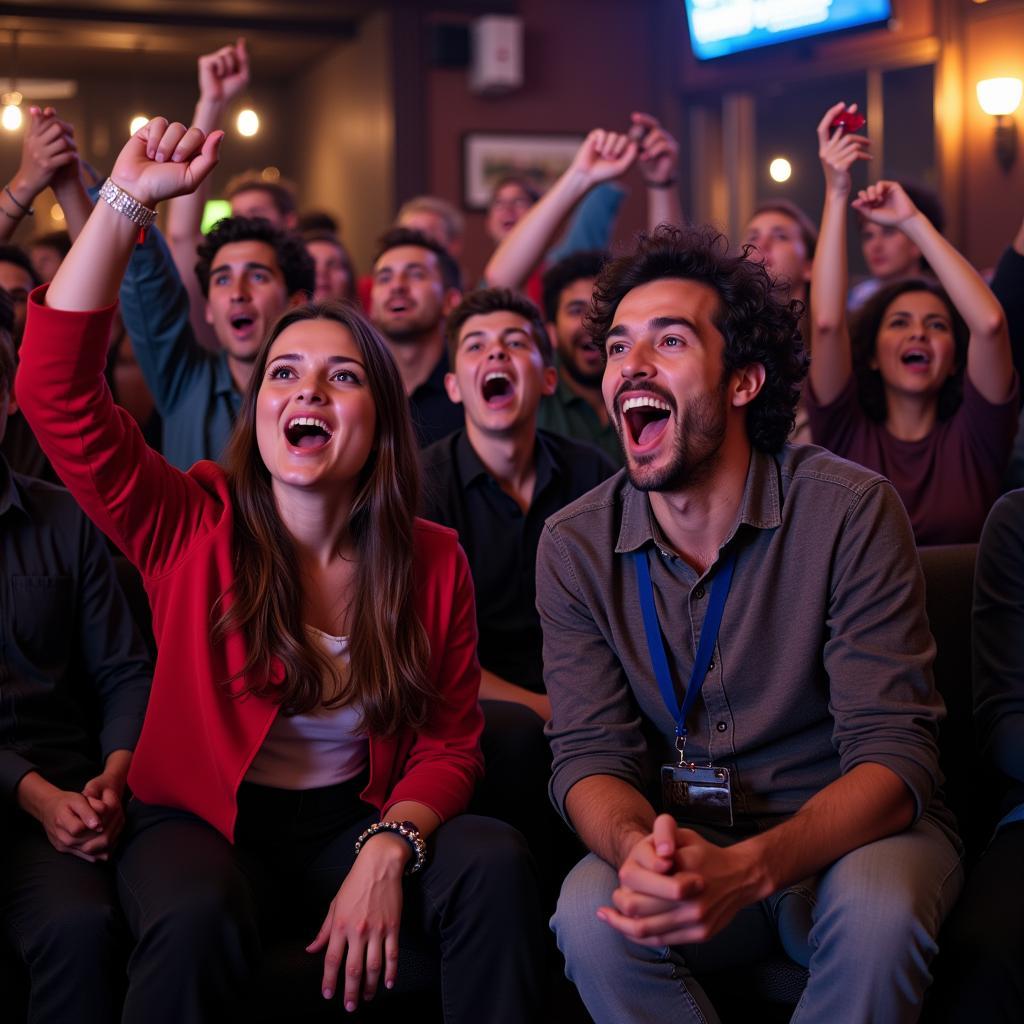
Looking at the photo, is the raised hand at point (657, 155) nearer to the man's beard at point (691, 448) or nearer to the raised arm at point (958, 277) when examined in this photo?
the raised arm at point (958, 277)

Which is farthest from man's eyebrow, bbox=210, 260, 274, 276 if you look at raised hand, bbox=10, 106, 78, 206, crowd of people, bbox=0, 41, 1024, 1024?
crowd of people, bbox=0, 41, 1024, 1024

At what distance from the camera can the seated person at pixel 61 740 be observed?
1767mm

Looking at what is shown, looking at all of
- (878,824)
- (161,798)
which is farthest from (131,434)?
(878,824)

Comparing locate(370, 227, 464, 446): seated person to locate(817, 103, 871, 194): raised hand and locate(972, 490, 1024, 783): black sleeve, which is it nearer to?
locate(817, 103, 871, 194): raised hand

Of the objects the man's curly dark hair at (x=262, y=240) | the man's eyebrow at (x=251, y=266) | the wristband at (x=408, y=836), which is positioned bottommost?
the wristband at (x=408, y=836)

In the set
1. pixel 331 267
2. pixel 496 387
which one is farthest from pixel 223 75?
pixel 331 267

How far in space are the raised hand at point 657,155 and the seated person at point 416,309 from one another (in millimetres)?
693

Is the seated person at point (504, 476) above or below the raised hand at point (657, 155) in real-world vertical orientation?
below

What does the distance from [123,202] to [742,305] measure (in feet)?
3.07

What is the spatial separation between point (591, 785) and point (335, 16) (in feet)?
20.2

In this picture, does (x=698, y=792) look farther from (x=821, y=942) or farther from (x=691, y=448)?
(x=691, y=448)

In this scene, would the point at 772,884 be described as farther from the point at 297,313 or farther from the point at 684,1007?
the point at 297,313

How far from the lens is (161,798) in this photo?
196 cm

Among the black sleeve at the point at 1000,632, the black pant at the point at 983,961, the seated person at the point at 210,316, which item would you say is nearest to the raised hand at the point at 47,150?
the seated person at the point at 210,316
